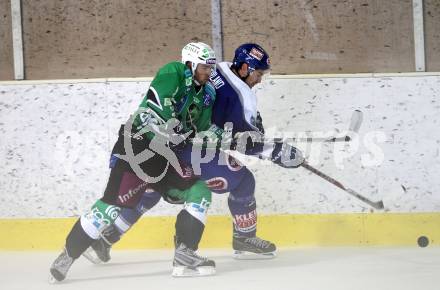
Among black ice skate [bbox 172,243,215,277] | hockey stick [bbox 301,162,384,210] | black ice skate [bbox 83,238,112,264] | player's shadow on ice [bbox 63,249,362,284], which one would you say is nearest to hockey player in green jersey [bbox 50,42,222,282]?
black ice skate [bbox 172,243,215,277]

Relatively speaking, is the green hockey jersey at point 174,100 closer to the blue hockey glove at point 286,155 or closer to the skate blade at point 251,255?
the blue hockey glove at point 286,155

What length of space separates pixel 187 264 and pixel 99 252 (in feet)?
2.18

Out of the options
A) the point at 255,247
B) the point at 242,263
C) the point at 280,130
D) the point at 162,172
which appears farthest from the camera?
the point at 280,130

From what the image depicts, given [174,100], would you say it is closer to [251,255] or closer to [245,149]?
[245,149]

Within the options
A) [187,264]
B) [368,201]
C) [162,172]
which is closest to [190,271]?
[187,264]

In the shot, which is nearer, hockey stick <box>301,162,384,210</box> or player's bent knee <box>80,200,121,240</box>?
player's bent knee <box>80,200,121,240</box>

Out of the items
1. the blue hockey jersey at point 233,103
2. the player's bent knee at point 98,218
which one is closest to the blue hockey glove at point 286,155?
the blue hockey jersey at point 233,103

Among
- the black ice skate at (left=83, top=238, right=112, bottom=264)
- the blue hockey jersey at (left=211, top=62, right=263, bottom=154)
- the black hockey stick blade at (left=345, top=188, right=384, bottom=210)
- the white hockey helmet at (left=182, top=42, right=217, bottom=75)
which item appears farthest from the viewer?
the black hockey stick blade at (left=345, top=188, right=384, bottom=210)

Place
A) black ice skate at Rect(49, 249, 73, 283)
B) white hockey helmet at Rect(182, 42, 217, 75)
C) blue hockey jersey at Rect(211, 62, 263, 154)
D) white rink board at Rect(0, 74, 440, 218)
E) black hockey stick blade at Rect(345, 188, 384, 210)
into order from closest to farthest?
black ice skate at Rect(49, 249, 73, 283), white hockey helmet at Rect(182, 42, 217, 75), blue hockey jersey at Rect(211, 62, 263, 154), black hockey stick blade at Rect(345, 188, 384, 210), white rink board at Rect(0, 74, 440, 218)

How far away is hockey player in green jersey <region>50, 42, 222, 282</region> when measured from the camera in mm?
3949

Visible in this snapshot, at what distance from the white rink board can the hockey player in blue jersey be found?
1.64ft

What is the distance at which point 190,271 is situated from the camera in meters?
4.03

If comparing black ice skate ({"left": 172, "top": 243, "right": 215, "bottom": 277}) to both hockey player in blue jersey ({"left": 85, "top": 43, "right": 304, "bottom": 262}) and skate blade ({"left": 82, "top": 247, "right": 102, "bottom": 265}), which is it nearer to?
hockey player in blue jersey ({"left": 85, "top": 43, "right": 304, "bottom": 262})

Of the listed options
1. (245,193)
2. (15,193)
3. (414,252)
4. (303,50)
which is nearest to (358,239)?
(414,252)
